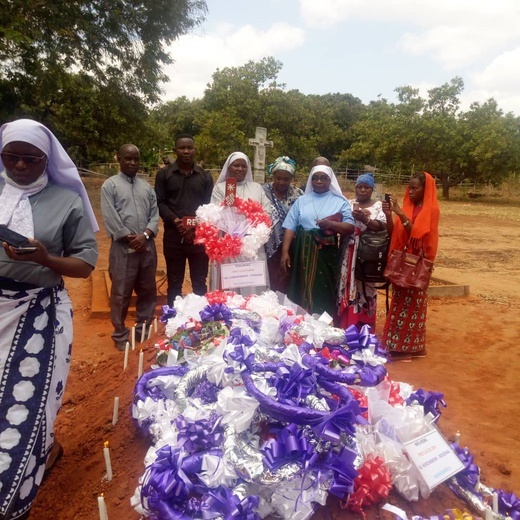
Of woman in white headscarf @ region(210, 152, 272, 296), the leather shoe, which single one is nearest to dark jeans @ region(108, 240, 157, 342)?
the leather shoe

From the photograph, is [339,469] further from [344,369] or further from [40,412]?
[40,412]

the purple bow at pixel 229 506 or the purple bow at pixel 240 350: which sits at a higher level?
the purple bow at pixel 240 350

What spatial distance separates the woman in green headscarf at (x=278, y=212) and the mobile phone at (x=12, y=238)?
2.82 meters

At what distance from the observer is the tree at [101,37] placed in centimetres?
1001

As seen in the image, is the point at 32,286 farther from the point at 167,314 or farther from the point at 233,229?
the point at 233,229

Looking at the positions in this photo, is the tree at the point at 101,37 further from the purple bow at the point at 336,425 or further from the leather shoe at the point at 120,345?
the purple bow at the point at 336,425

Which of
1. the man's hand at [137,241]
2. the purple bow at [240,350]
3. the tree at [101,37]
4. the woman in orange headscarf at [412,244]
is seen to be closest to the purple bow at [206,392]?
the purple bow at [240,350]

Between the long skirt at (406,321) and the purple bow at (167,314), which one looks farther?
the long skirt at (406,321)

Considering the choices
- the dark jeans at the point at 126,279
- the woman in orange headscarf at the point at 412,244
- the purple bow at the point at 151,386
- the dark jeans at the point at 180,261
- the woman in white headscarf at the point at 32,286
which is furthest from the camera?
the dark jeans at the point at 180,261

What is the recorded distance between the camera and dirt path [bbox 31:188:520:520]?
2.50 m

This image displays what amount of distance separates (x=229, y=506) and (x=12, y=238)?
145 centimetres

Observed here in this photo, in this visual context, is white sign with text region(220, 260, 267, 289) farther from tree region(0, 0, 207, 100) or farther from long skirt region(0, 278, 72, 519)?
tree region(0, 0, 207, 100)

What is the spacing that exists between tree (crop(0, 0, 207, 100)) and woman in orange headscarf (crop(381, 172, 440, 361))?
27.0 feet

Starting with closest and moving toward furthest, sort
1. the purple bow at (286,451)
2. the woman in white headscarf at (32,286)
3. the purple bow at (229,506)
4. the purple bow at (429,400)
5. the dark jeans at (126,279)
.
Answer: the purple bow at (229,506)
the purple bow at (286,451)
the woman in white headscarf at (32,286)
the purple bow at (429,400)
the dark jeans at (126,279)
